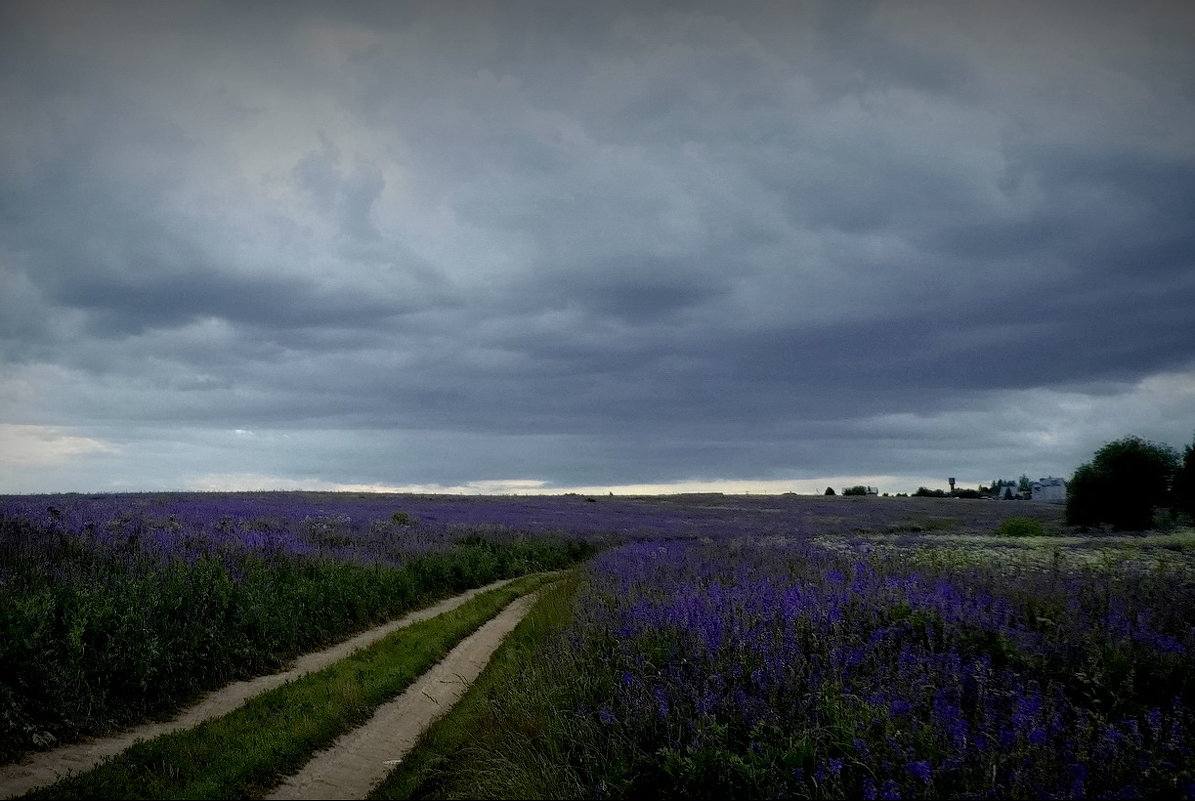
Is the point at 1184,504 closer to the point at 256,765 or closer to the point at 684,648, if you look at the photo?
the point at 684,648

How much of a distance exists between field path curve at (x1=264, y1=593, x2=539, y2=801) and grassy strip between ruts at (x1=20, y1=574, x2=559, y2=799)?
166 millimetres

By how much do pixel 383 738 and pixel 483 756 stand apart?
73.6 inches

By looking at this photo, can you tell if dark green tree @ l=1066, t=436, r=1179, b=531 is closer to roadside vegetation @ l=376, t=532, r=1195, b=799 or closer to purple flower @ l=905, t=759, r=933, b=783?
roadside vegetation @ l=376, t=532, r=1195, b=799

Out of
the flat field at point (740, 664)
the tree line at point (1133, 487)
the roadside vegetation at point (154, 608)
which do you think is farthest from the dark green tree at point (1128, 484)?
the roadside vegetation at point (154, 608)

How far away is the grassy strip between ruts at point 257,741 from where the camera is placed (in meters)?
6.45

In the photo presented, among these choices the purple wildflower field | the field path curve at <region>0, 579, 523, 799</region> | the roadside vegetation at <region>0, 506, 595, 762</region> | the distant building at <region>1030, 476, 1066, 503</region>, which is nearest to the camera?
the purple wildflower field

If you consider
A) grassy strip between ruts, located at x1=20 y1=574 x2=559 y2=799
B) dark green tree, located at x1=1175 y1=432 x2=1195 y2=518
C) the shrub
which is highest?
dark green tree, located at x1=1175 y1=432 x2=1195 y2=518

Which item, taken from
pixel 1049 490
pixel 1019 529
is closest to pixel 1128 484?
pixel 1019 529

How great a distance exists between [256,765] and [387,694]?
2869 millimetres

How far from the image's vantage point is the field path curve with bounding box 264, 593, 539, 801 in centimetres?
661

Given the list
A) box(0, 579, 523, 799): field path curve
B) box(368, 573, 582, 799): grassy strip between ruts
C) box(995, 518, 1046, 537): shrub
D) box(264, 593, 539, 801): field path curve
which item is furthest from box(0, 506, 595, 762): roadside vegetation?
box(995, 518, 1046, 537): shrub

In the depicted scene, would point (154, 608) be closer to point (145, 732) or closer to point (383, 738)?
point (145, 732)

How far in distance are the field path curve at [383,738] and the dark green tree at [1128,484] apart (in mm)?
38884

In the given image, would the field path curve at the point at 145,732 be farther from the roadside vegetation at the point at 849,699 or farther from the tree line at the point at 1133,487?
the tree line at the point at 1133,487
